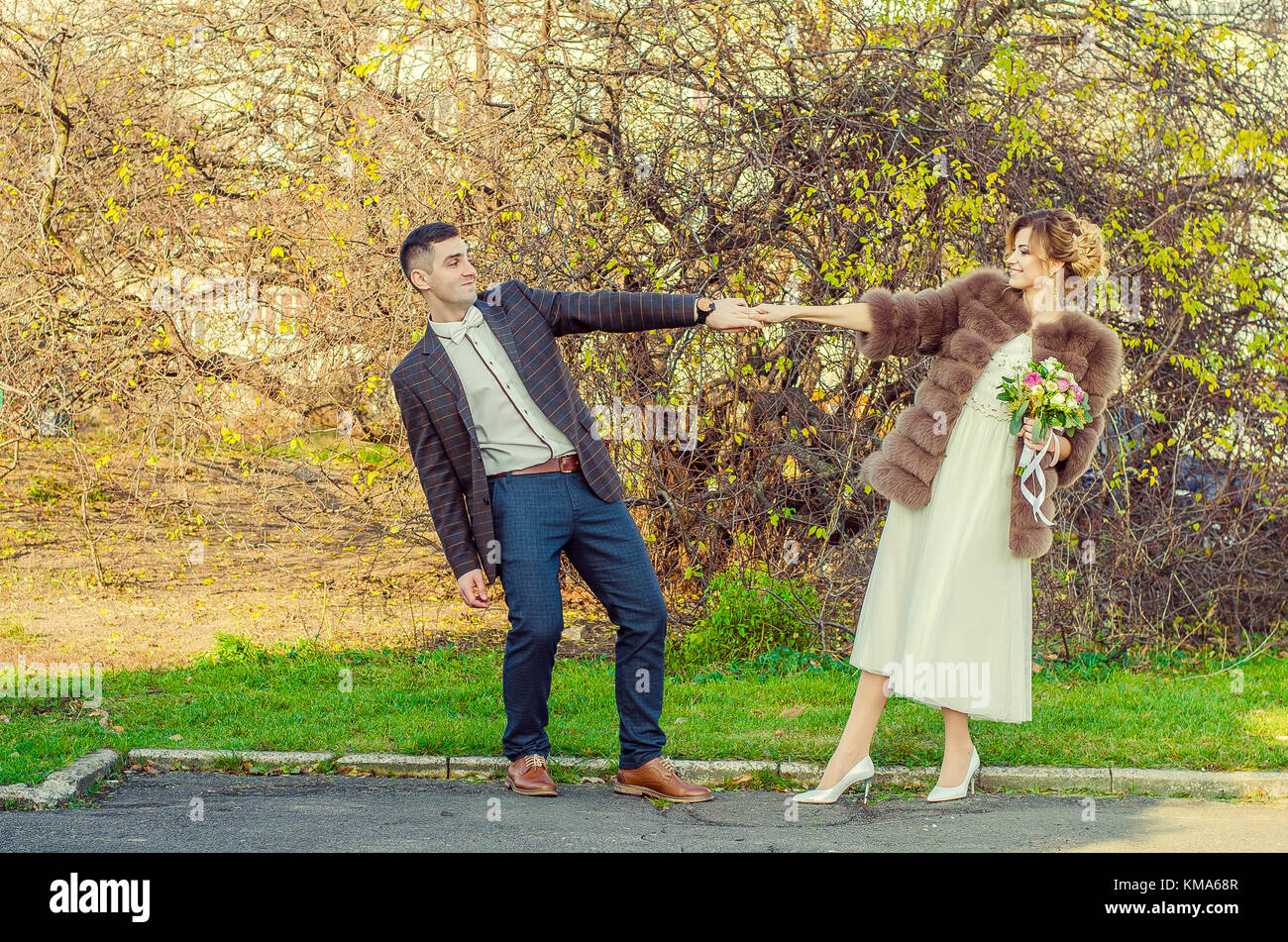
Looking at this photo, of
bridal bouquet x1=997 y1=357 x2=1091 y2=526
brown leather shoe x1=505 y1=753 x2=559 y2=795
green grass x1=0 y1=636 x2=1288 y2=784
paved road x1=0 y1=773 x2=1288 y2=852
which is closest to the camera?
paved road x1=0 y1=773 x2=1288 y2=852

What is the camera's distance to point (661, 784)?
5.03 m

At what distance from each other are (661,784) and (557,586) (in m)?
0.89

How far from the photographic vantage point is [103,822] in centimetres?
475

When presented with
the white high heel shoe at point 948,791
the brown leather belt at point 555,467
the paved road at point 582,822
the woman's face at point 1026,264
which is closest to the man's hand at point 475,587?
the brown leather belt at point 555,467

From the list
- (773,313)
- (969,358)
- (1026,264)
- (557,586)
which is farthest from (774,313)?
(557,586)

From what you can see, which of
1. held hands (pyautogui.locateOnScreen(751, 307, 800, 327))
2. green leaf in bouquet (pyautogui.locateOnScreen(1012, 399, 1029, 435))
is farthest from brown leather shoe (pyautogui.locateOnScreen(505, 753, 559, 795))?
green leaf in bouquet (pyautogui.locateOnScreen(1012, 399, 1029, 435))

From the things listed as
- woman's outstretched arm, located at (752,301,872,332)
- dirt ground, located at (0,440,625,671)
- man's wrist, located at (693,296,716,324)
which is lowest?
dirt ground, located at (0,440,625,671)

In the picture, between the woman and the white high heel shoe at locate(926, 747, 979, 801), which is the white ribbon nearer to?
the woman

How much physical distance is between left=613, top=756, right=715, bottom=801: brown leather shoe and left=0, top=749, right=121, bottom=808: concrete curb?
7.28 ft

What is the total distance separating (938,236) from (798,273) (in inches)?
33.4

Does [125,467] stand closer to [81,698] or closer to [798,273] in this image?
[81,698]

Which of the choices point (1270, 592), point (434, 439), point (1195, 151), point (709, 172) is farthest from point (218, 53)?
point (1270, 592)

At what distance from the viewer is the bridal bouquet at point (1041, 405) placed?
4.63 metres

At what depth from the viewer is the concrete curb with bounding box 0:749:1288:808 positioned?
520 centimetres
